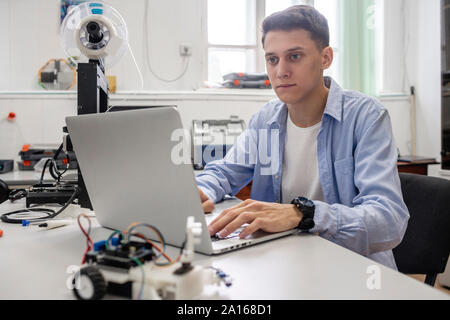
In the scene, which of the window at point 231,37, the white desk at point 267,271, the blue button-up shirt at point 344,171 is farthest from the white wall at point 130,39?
the white desk at point 267,271

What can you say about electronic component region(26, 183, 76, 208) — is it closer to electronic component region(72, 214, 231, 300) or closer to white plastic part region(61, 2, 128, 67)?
white plastic part region(61, 2, 128, 67)

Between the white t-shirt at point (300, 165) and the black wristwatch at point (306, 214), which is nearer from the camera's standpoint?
the black wristwatch at point (306, 214)

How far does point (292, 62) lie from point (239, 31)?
2.24 m

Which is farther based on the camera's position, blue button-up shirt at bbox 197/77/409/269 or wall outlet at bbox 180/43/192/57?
wall outlet at bbox 180/43/192/57

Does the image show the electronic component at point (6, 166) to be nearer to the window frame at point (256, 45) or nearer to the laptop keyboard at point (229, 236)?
the window frame at point (256, 45)

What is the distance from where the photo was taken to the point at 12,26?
2.83 meters

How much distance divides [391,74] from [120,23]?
8.66 ft

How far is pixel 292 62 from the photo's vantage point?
1200 mm

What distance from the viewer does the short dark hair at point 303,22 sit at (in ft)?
3.94

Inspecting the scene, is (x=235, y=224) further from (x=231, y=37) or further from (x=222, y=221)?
(x=231, y=37)

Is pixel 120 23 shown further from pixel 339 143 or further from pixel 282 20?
pixel 339 143

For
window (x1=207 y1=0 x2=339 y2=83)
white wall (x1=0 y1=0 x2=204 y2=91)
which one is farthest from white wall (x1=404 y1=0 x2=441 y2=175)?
white wall (x1=0 y1=0 x2=204 y2=91)

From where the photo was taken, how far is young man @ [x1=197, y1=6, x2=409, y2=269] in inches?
32.8

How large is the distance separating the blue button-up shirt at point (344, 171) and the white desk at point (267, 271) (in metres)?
0.15
